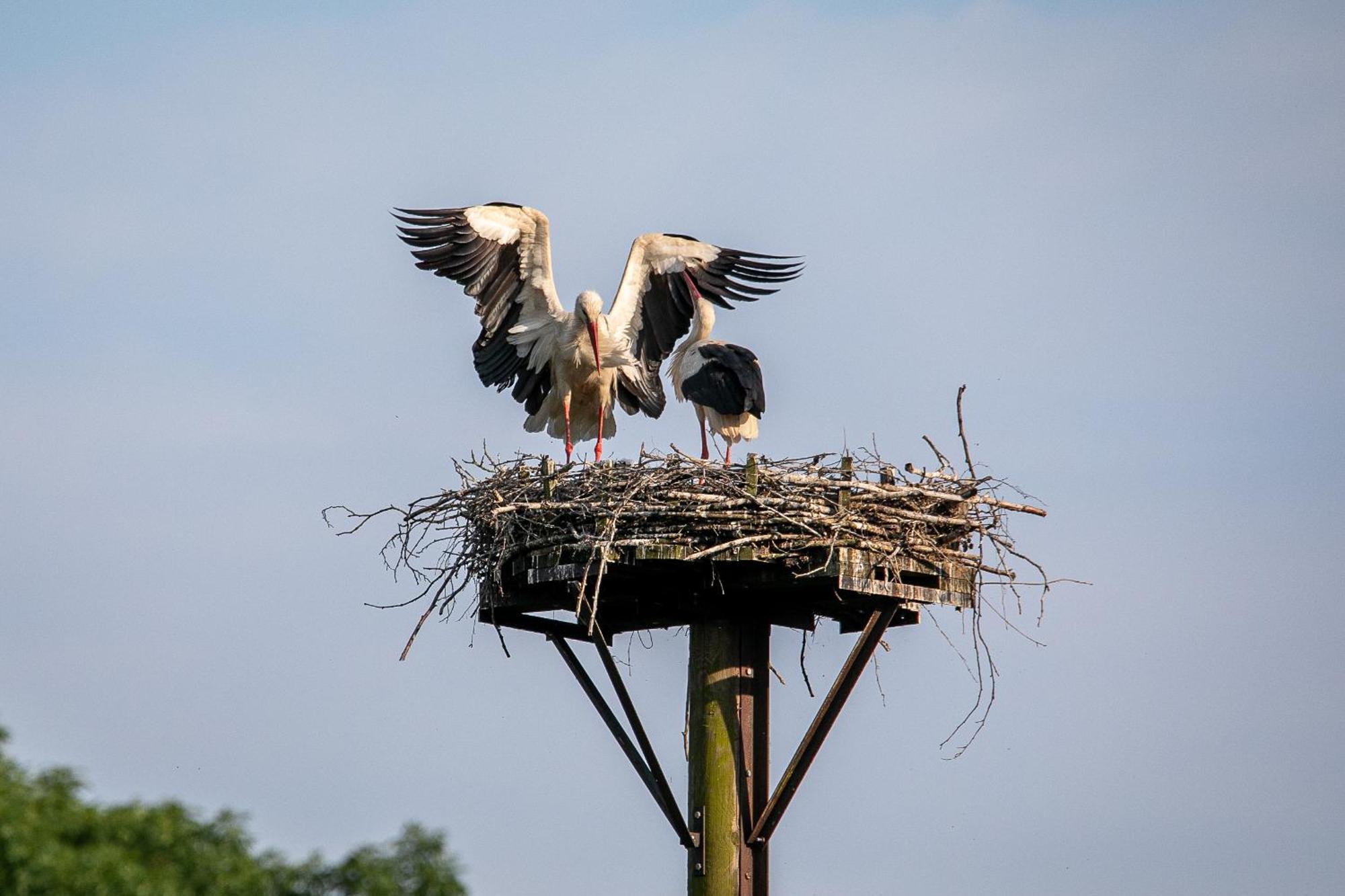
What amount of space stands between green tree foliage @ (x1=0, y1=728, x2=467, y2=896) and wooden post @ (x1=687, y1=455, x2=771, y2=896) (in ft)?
9.22

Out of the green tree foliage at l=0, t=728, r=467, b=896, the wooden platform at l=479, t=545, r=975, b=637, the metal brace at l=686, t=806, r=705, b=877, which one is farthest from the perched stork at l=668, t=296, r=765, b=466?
the green tree foliage at l=0, t=728, r=467, b=896

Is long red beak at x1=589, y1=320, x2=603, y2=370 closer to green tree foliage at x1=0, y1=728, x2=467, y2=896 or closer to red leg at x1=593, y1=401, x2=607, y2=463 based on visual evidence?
red leg at x1=593, y1=401, x2=607, y2=463

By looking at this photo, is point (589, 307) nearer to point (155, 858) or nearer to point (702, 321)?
point (702, 321)

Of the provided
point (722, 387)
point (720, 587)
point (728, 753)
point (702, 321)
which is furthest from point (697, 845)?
point (702, 321)

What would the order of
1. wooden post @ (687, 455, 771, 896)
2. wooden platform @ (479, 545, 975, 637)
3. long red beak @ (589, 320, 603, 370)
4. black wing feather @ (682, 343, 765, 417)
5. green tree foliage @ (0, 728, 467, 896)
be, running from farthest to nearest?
long red beak @ (589, 320, 603, 370) < black wing feather @ (682, 343, 765, 417) < wooden post @ (687, 455, 771, 896) < wooden platform @ (479, 545, 975, 637) < green tree foliage @ (0, 728, 467, 896)

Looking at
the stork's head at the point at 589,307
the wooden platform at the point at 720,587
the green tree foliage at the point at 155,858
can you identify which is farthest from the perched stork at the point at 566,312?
the green tree foliage at the point at 155,858

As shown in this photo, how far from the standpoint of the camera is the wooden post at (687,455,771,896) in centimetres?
1020

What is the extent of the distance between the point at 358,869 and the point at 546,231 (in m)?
6.26

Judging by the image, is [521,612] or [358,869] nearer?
[358,869]

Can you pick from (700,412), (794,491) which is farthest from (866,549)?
(700,412)

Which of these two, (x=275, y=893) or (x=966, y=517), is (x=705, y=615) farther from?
(x=275, y=893)

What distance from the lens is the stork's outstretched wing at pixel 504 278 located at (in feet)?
42.4

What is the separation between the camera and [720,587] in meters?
10.3

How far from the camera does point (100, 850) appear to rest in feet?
23.1
